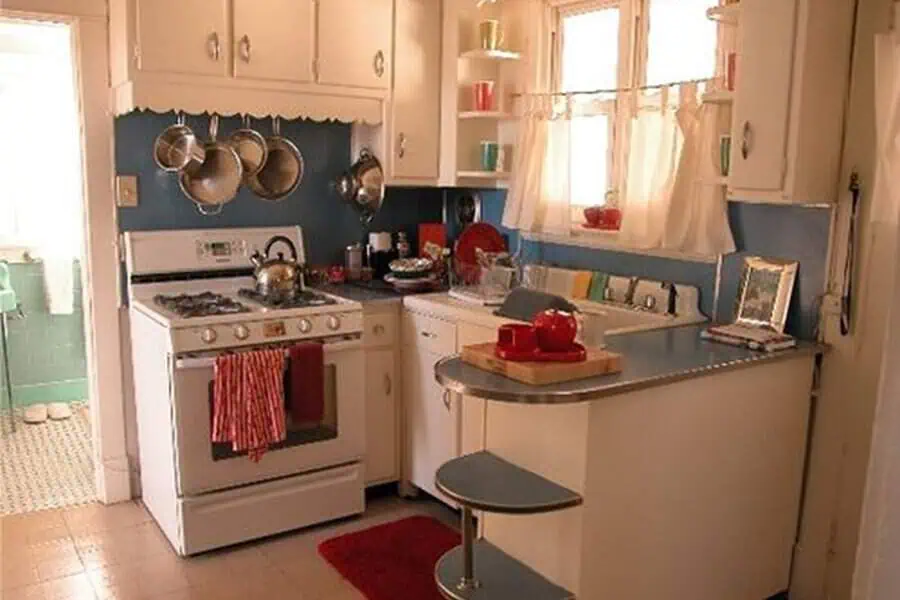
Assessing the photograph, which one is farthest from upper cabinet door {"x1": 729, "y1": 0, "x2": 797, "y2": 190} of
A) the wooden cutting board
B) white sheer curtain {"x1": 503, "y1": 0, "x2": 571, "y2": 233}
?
white sheer curtain {"x1": 503, "y1": 0, "x2": 571, "y2": 233}

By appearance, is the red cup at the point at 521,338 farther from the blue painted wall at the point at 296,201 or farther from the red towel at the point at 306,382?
the blue painted wall at the point at 296,201

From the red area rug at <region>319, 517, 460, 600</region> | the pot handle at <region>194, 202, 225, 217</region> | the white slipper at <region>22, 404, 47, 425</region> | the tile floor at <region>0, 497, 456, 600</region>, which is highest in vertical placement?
the pot handle at <region>194, 202, 225, 217</region>

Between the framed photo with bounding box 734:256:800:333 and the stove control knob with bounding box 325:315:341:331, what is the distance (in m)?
1.52

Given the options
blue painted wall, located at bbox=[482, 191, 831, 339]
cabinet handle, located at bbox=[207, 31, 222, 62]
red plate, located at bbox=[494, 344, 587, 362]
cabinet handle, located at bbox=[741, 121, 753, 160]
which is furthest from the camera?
cabinet handle, located at bbox=[207, 31, 222, 62]

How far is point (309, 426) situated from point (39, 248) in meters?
2.67

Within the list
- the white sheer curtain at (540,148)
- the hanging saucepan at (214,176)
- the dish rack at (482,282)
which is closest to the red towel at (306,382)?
the dish rack at (482,282)

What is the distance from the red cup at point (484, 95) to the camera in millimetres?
3709

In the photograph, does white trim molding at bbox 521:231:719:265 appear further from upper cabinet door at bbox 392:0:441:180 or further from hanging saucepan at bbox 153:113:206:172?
hanging saucepan at bbox 153:113:206:172

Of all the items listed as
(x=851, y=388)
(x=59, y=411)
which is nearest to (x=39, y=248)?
(x=59, y=411)

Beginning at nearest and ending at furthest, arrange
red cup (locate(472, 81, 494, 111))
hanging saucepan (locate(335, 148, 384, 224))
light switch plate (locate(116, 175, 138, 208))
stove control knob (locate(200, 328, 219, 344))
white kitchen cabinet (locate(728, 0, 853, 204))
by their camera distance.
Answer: white kitchen cabinet (locate(728, 0, 853, 204))
stove control knob (locate(200, 328, 219, 344))
light switch plate (locate(116, 175, 138, 208))
red cup (locate(472, 81, 494, 111))
hanging saucepan (locate(335, 148, 384, 224))

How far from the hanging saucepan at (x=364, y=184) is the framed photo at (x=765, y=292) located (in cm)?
174

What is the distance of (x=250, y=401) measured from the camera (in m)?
3.04

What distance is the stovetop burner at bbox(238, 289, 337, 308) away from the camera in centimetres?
329

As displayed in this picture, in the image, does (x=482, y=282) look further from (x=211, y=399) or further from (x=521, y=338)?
(x=521, y=338)
